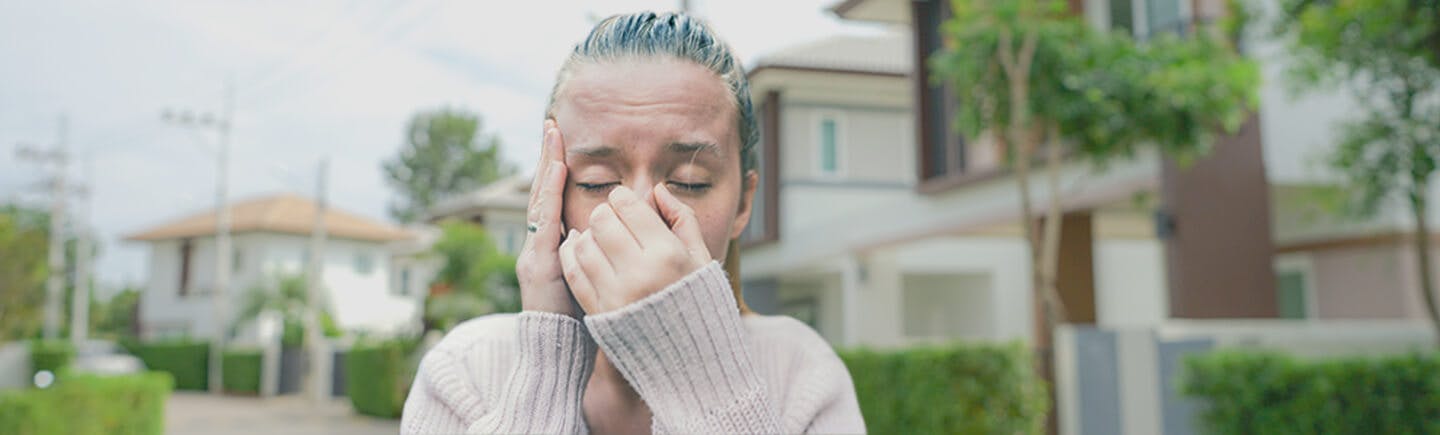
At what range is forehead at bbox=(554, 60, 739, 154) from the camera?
3.92 ft

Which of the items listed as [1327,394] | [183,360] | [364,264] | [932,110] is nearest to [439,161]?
[364,264]

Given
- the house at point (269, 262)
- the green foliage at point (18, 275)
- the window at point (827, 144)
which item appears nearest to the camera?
the green foliage at point (18, 275)

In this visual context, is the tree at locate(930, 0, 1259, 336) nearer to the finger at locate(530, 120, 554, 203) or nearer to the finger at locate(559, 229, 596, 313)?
the finger at locate(530, 120, 554, 203)

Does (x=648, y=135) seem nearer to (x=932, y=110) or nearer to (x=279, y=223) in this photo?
(x=932, y=110)

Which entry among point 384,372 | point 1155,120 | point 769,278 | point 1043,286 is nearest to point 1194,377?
point 1043,286

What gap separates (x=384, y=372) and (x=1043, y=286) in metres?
13.0

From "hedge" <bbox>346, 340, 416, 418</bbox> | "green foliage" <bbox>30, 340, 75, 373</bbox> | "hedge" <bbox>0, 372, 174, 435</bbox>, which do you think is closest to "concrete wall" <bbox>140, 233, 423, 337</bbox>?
"green foliage" <bbox>30, 340, 75, 373</bbox>

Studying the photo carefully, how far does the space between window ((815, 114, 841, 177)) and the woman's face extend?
563 inches

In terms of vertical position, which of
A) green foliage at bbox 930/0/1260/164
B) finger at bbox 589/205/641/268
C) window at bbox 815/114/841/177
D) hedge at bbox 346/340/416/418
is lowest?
hedge at bbox 346/340/416/418

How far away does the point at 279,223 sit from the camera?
35.2 m

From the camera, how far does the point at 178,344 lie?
1203 inches

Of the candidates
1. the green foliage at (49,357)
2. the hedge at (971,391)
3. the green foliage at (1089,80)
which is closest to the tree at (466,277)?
the hedge at (971,391)

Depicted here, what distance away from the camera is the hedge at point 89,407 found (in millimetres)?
7477

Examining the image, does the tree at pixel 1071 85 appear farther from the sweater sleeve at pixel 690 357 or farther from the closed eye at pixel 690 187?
the sweater sleeve at pixel 690 357
